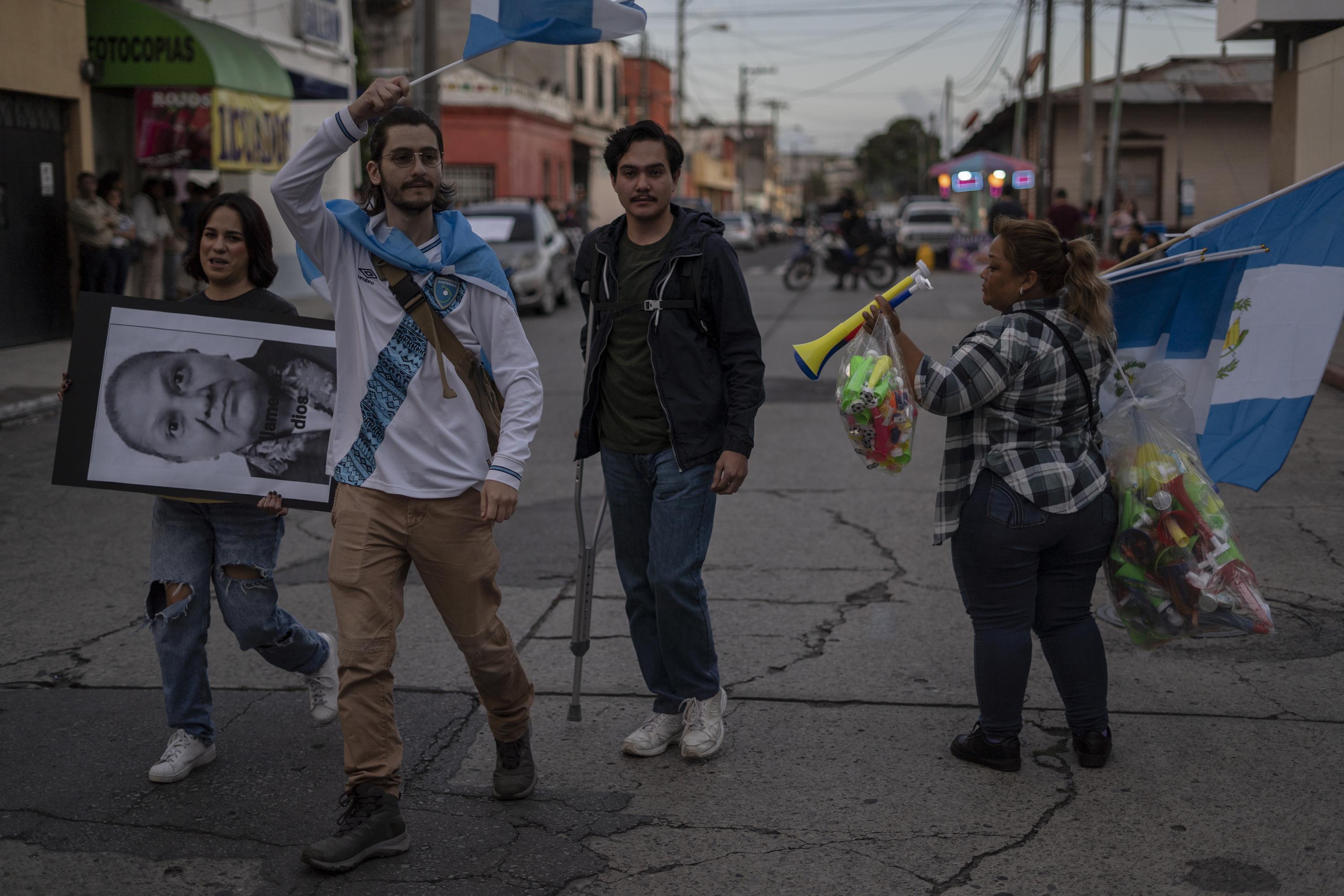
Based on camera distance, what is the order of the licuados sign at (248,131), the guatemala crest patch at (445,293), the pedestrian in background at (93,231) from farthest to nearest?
the licuados sign at (248,131) < the pedestrian in background at (93,231) < the guatemala crest patch at (445,293)

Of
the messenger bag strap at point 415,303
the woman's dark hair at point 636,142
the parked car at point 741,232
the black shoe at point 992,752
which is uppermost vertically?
the parked car at point 741,232

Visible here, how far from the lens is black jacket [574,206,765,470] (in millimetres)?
3947

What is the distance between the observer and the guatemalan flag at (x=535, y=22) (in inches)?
150

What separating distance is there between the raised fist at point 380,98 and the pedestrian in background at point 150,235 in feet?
48.2

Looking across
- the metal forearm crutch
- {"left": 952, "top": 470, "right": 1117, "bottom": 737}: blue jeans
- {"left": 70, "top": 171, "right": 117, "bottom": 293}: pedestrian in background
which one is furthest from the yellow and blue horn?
{"left": 70, "top": 171, "right": 117, "bottom": 293}: pedestrian in background

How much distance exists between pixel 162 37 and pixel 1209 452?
15094 mm

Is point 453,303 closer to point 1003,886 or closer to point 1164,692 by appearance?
point 1003,886

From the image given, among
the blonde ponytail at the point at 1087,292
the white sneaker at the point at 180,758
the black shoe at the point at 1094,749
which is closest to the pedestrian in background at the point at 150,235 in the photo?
the white sneaker at the point at 180,758

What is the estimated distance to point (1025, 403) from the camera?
3.90m

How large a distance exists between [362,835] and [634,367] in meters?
1.56

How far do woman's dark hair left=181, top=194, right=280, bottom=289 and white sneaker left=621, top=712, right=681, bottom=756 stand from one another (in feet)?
6.12

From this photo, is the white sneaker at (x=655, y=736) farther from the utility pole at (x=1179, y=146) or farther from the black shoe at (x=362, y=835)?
the utility pole at (x=1179, y=146)

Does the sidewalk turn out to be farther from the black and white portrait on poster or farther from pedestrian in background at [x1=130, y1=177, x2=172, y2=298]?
the black and white portrait on poster

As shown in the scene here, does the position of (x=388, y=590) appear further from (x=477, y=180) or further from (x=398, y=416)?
(x=477, y=180)
